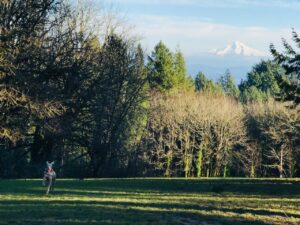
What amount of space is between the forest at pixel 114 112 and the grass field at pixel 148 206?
5.62 metres

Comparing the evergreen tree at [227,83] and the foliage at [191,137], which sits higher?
the evergreen tree at [227,83]

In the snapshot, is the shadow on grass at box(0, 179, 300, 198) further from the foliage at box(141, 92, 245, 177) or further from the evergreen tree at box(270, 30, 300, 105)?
the foliage at box(141, 92, 245, 177)

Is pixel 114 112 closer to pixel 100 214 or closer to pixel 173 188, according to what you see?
pixel 173 188

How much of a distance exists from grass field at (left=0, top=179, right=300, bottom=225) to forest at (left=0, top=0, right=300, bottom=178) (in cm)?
562

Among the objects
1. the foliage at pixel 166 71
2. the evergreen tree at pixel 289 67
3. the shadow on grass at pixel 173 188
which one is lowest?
the shadow on grass at pixel 173 188

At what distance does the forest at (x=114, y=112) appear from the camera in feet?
105

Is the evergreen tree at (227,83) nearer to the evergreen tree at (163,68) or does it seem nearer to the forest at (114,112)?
the forest at (114,112)

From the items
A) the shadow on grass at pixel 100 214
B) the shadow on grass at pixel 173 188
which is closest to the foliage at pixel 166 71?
the shadow on grass at pixel 173 188

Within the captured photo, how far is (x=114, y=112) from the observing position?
5222cm

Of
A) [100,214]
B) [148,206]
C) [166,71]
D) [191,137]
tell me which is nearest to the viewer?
[100,214]

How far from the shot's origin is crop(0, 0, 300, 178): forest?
32000 mm

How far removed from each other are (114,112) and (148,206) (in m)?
35.8

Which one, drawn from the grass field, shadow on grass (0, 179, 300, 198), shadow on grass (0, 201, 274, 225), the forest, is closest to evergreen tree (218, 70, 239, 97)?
the forest

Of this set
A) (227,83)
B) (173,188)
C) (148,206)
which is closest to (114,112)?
(173,188)
